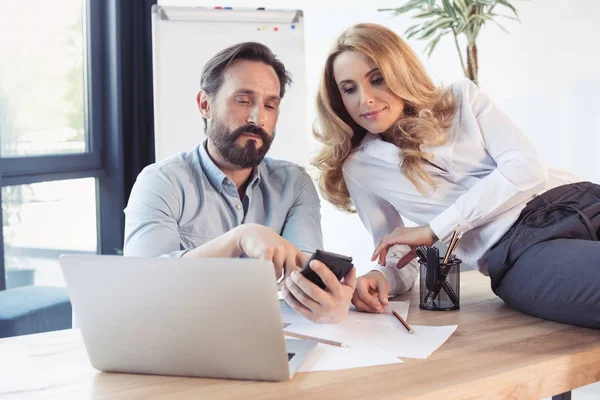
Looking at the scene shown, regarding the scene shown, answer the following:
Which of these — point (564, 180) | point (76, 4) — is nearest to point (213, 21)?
point (76, 4)

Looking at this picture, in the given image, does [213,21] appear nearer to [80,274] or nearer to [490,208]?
[490,208]

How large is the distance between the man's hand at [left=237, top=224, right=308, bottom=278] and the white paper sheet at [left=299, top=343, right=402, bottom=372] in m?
0.18

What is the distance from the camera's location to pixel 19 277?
11.5ft

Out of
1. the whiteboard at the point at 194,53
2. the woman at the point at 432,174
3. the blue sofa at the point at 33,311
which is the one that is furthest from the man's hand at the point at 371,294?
the whiteboard at the point at 194,53

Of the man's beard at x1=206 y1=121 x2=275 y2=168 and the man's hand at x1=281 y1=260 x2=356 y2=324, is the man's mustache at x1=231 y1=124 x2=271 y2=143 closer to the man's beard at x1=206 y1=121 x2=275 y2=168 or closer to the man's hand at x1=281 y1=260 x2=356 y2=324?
the man's beard at x1=206 y1=121 x2=275 y2=168

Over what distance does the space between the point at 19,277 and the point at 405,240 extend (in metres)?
2.43

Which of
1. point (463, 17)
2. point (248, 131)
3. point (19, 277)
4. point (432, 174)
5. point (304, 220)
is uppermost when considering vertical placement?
point (463, 17)

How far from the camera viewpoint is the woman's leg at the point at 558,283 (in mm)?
1325

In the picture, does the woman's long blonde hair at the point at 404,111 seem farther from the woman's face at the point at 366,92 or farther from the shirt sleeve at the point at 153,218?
the shirt sleeve at the point at 153,218

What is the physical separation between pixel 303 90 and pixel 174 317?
91.4 inches

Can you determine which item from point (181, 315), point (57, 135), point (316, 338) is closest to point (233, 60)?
point (316, 338)

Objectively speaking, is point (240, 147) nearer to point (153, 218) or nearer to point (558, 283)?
point (153, 218)

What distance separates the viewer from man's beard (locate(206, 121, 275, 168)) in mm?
1819

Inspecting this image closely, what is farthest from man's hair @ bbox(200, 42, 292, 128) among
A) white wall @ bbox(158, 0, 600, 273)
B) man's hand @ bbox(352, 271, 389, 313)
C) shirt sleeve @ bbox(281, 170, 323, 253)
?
white wall @ bbox(158, 0, 600, 273)
